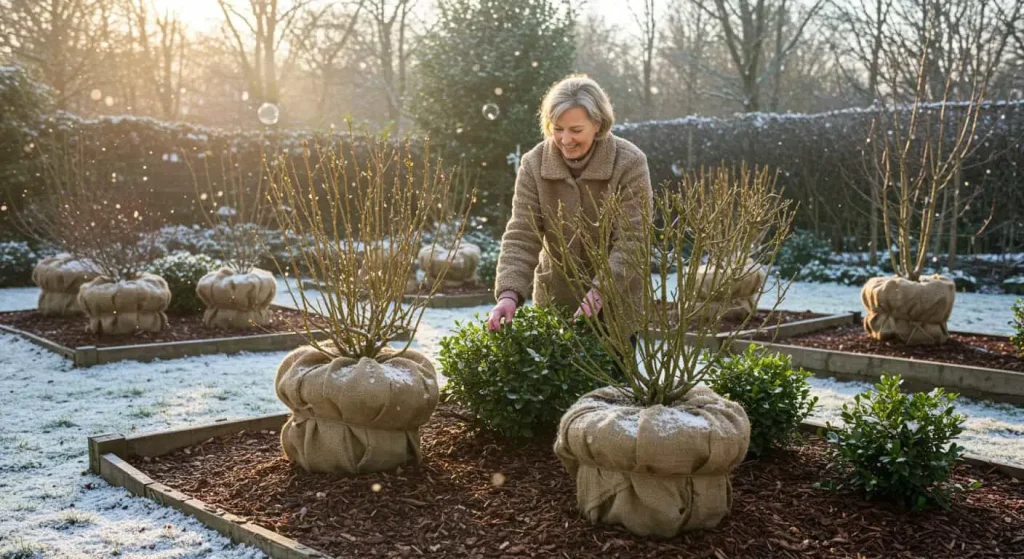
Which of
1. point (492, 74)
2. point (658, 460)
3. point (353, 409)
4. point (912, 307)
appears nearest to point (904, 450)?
point (658, 460)

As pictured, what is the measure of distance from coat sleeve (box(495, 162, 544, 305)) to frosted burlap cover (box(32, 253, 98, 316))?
6037mm

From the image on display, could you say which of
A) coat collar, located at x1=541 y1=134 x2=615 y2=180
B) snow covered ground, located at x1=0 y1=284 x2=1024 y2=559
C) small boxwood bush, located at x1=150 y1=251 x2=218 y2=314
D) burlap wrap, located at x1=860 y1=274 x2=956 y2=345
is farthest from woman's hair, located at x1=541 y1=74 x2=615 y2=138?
small boxwood bush, located at x1=150 y1=251 x2=218 y2=314

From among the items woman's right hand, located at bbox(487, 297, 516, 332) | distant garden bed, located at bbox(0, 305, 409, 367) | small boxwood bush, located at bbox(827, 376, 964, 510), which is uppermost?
woman's right hand, located at bbox(487, 297, 516, 332)

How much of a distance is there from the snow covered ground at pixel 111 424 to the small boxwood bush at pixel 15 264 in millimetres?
→ 5553

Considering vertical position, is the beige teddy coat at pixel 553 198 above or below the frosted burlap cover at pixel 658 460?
above

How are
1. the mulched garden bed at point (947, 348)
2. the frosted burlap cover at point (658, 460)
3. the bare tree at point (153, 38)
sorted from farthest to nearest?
the bare tree at point (153, 38), the mulched garden bed at point (947, 348), the frosted burlap cover at point (658, 460)

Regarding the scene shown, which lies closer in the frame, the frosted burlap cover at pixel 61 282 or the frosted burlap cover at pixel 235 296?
the frosted burlap cover at pixel 235 296

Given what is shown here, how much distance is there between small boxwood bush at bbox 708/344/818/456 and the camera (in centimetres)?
355

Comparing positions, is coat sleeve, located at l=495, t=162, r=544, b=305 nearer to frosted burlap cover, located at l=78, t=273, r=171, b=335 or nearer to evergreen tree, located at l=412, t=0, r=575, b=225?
frosted burlap cover, located at l=78, t=273, r=171, b=335

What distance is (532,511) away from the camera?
300 cm

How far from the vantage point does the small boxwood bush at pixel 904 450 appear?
295cm

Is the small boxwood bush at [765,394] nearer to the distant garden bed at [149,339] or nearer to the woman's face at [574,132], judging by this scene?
the woman's face at [574,132]

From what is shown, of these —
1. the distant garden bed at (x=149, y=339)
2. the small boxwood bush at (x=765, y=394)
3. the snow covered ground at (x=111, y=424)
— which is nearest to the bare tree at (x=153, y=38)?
the distant garden bed at (x=149, y=339)

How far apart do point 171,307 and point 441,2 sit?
8.92m
